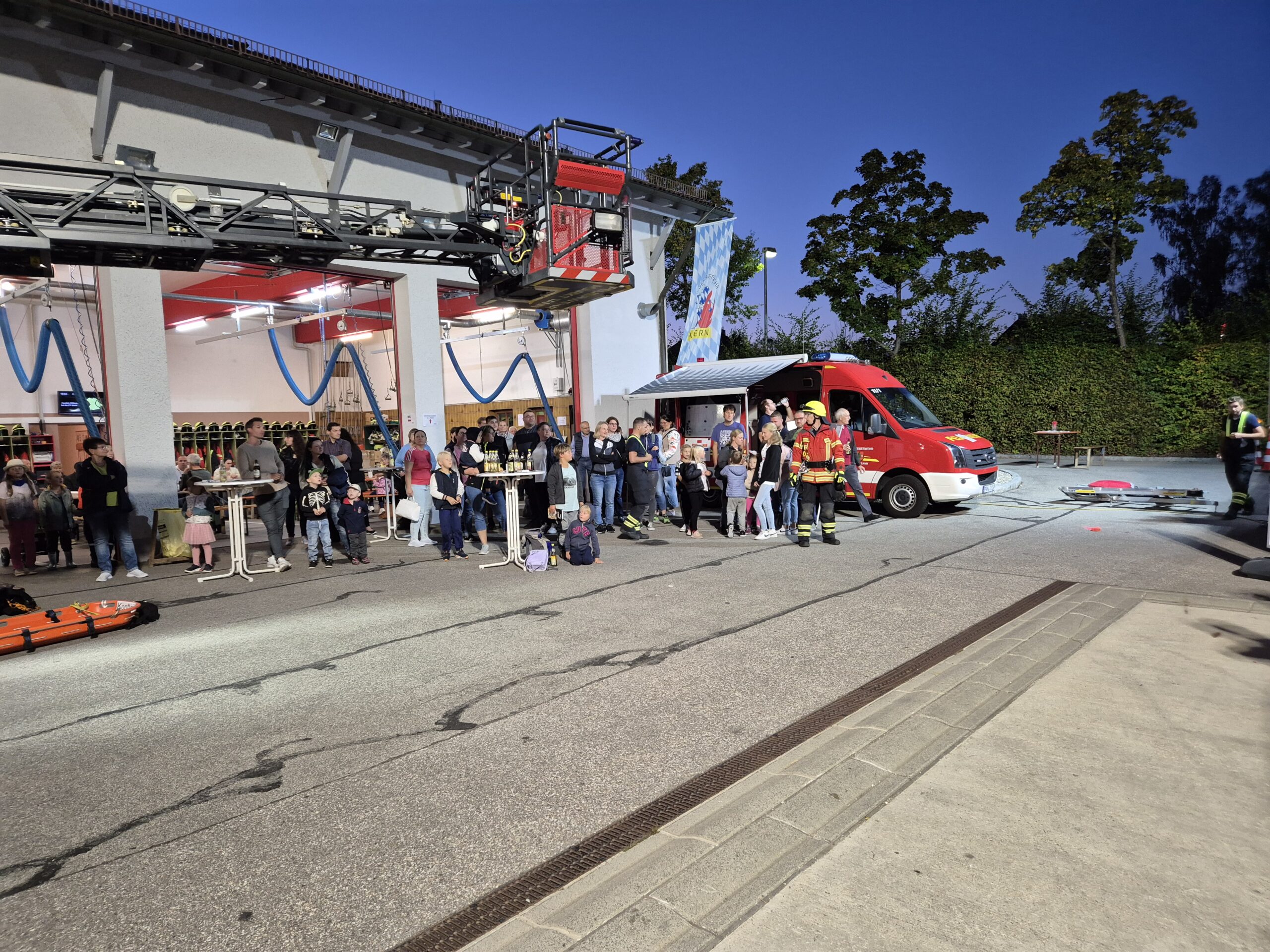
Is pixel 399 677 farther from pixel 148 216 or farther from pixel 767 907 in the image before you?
pixel 148 216

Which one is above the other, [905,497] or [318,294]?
[318,294]

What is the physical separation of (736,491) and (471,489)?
3.84 metres

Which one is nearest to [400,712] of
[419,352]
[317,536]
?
[317,536]

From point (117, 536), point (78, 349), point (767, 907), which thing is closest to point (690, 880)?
point (767, 907)

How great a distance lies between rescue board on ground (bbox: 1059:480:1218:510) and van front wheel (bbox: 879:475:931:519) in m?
3.34

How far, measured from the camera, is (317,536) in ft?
32.3

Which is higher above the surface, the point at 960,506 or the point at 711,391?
the point at 711,391

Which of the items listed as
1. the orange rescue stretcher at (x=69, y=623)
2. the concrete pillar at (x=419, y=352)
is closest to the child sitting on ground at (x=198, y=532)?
the orange rescue stretcher at (x=69, y=623)

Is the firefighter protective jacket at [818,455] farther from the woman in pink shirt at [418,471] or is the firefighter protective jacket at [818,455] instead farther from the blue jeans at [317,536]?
the blue jeans at [317,536]

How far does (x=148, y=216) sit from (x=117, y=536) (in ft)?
14.7

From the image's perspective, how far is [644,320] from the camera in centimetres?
1975

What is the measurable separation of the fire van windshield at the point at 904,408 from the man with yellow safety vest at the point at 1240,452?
394 centimetres

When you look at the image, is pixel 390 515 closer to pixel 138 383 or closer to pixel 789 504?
pixel 138 383

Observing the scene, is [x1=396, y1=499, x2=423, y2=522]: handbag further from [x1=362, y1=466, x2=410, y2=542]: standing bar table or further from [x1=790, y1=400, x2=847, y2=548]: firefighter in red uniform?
[x1=790, y1=400, x2=847, y2=548]: firefighter in red uniform
